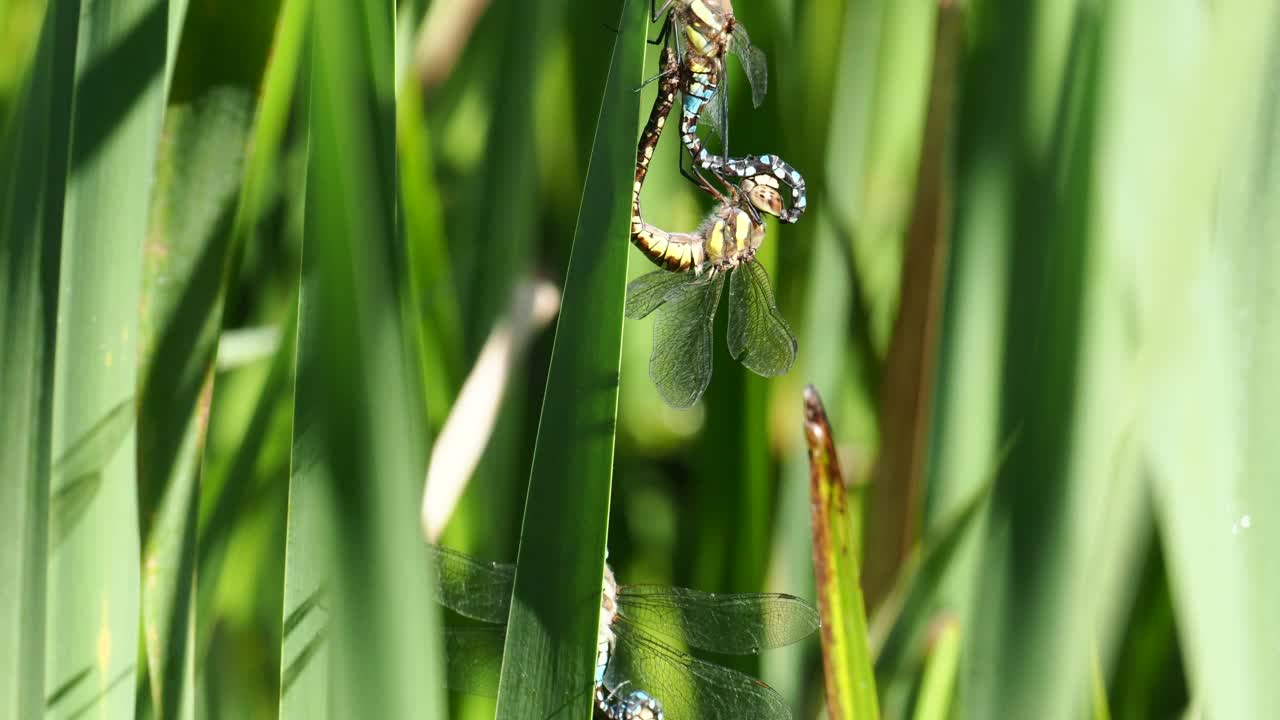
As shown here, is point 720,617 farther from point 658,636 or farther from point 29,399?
point 29,399

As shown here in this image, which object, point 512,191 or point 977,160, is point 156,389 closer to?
point 512,191

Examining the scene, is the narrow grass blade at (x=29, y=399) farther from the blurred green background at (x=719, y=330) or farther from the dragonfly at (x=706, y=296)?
the dragonfly at (x=706, y=296)

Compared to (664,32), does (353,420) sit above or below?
below

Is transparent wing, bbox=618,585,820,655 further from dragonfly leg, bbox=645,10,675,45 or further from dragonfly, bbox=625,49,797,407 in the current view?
dragonfly leg, bbox=645,10,675,45

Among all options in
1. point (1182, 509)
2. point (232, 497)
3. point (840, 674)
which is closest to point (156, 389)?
point (232, 497)

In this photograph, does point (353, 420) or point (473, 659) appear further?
point (473, 659)

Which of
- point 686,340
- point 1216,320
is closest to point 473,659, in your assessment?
point 686,340

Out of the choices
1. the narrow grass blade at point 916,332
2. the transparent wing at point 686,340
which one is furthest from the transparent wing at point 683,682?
the transparent wing at point 686,340
